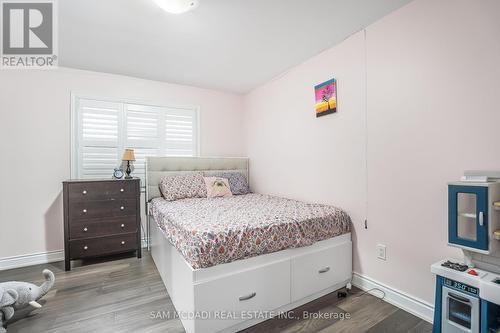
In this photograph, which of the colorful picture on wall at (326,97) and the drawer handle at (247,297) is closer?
the drawer handle at (247,297)

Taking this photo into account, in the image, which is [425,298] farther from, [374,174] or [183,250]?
[183,250]

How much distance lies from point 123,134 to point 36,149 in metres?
0.90

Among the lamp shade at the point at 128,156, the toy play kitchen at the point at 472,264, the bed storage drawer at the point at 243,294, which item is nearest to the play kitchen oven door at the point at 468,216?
the toy play kitchen at the point at 472,264

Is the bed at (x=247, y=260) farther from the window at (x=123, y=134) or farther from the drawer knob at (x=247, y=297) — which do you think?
the window at (x=123, y=134)

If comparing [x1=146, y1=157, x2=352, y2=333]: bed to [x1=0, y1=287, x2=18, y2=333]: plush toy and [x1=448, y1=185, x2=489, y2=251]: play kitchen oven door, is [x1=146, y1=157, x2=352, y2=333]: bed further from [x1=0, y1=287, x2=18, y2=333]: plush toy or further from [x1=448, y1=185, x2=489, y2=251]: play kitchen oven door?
[x1=0, y1=287, x2=18, y2=333]: plush toy

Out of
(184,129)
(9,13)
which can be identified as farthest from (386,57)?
(9,13)

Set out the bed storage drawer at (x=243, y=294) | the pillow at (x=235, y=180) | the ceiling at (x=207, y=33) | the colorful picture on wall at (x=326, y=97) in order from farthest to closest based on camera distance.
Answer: the pillow at (x=235, y=180) < the colorful picture on wall at (x=326, y=97) < the ceiling at (x=207, y=33) < the bed storage drawer at (x=243, y=294)

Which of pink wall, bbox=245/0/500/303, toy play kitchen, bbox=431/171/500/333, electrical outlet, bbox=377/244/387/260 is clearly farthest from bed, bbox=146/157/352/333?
toy play kitchen, bbox=431/171/500/333

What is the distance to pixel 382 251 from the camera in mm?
1918

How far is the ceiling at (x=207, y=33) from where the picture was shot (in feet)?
5.79

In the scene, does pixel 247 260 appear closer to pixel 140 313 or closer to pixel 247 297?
pixel 247 297

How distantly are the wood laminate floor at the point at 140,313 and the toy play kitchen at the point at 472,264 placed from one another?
0.30 m

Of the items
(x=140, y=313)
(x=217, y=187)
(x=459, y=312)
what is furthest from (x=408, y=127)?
(x=140, y=313)

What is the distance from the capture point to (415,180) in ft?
5.61
